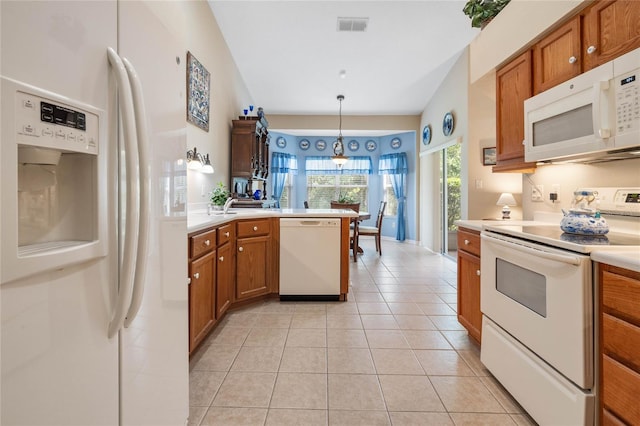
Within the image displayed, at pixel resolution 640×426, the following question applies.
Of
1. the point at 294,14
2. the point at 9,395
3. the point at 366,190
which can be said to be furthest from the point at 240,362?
the point at 366,190

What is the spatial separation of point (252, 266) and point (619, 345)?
249cm

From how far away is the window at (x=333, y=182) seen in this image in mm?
7914

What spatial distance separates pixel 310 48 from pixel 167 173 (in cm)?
377

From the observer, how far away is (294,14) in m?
3.45

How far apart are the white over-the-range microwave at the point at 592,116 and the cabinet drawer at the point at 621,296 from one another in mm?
665

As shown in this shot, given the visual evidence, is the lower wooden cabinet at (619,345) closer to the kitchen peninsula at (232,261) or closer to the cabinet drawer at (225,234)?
the kitchen peninsula at (232,261)

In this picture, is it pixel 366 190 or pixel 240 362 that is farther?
pixel 366 190

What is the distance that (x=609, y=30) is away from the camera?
4.91 ft

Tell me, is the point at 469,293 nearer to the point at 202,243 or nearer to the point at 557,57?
the point at 557,57

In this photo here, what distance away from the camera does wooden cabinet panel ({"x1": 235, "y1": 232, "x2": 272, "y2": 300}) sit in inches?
110

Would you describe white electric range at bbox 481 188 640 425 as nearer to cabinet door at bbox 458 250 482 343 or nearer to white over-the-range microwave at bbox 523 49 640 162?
cabinet door at bbox 458 250 482 343

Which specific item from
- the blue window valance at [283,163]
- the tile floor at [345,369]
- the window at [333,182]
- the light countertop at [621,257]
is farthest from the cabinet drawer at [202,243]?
the window at [333,182]

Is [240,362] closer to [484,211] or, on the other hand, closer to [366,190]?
[484,211]

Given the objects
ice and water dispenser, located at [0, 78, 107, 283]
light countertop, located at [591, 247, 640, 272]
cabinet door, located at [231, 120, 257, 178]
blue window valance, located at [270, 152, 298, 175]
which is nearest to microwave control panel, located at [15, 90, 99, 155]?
ice and water dispenser, located at [0, 78, 107, 283]
